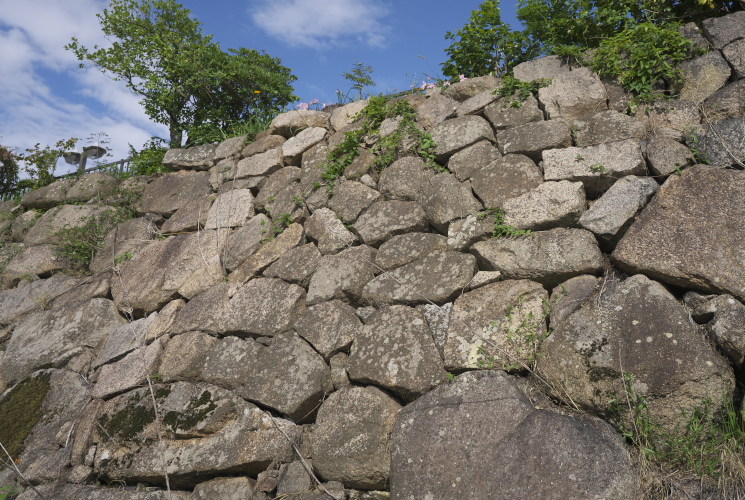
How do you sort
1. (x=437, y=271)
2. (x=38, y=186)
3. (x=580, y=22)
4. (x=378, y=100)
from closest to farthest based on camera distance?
1. (x=437, y=271)
2. (x=580, y=22)
3. (x=378, y=100)
4. (x=38, y=186)

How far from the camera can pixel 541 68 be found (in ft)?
13.1

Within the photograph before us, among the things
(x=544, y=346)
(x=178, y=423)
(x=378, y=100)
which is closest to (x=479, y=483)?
(x=544, y=346)

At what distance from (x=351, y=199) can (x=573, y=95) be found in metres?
1.83

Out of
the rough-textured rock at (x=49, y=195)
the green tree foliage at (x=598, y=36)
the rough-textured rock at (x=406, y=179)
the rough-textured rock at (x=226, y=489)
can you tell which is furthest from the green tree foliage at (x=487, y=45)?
the rough-textured rock at (x=49, y=195)

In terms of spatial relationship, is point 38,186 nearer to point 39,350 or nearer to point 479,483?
point 39,350

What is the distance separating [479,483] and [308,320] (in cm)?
163

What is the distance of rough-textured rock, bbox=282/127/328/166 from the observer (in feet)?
16.2

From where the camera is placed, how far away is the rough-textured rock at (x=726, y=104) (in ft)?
10.2

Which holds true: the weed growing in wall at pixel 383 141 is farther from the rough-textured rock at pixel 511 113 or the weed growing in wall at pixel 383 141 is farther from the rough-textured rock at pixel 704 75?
the rough-textured rock at pixel 704 75

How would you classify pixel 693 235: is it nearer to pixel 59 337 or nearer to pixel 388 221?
pixel 388 221

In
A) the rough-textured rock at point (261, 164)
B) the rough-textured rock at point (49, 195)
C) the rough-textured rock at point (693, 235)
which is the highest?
the rough-textured rock at point (49, 195)

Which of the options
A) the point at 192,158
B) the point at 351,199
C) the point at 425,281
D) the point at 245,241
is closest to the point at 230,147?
the point at 192,158

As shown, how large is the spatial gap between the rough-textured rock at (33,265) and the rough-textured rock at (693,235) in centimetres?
555

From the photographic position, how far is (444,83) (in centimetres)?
469
